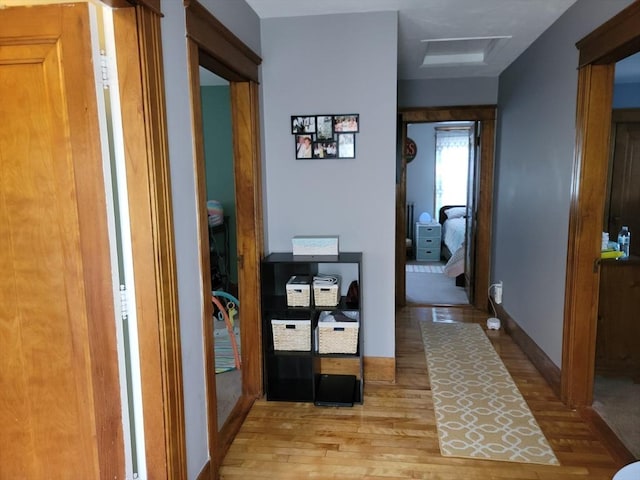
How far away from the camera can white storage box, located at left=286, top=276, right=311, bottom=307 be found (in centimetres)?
273

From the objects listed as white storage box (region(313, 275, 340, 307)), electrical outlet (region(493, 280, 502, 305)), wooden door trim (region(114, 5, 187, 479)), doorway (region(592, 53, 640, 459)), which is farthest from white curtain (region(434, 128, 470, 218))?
wooden door trim (region(114, 5, 187, 479))

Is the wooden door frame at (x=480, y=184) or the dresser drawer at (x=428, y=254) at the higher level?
the wooden door frame at (x=480, y=184)

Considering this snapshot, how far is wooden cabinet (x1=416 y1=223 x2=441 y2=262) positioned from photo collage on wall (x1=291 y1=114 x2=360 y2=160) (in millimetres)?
4920

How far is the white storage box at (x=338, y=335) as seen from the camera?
2.75m

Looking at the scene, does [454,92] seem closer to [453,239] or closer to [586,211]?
[586,211]

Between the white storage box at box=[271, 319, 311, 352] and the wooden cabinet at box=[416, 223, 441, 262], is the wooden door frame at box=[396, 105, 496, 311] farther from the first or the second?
the wooden cabinet at box=[416, 223, 441, 262]

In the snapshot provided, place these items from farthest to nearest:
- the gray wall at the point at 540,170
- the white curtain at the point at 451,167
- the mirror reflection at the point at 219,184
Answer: the white curtain at the point at 451,167 → the mirror reflection at the point at 219,184 → the gray wall at the point at 540,170

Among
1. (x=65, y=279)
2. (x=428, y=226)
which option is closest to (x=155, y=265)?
(x=65, y=279)

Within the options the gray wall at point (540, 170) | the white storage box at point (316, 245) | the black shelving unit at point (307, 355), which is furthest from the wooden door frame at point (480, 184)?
the white storage box at point (316, 245)

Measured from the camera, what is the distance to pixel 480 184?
15.0 feet

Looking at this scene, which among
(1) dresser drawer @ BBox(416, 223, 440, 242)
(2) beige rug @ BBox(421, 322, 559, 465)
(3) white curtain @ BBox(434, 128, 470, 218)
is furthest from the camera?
(3) white curtain @ BBox(434, 128, 470, 218)

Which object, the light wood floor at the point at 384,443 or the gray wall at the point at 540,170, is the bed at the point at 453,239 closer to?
the gray wall at the point at 540,170

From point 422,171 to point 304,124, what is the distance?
18.6 ft

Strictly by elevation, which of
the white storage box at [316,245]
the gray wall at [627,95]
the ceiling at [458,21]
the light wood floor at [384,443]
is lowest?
the light wood floor at [384,443]
